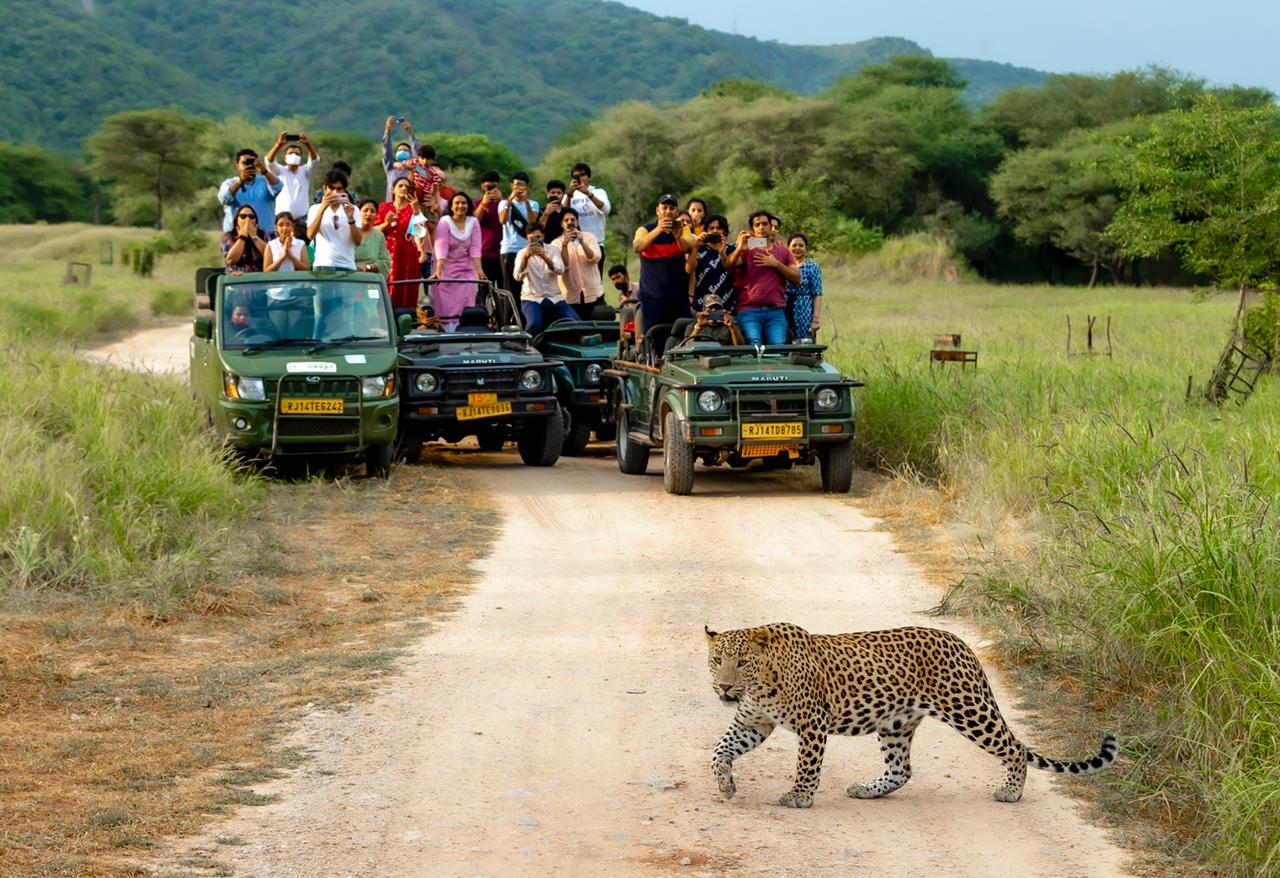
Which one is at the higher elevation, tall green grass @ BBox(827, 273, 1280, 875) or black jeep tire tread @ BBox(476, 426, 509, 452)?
tall green grass @ BBox(827, 273, 1280, 875)

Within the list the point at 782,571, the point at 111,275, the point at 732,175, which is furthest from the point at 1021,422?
the point at 732,175

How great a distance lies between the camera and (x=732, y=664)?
625 cm

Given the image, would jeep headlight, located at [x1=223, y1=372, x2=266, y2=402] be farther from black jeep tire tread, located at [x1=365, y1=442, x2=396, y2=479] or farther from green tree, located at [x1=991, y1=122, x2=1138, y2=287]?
green tree, located at [x1=991, y1=122, x2=1138, y2=287]

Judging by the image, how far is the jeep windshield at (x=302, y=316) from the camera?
577 inches

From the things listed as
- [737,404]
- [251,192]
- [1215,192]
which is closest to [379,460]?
[737,404]

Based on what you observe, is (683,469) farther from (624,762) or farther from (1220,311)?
(1220,311)

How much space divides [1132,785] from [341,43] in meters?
179

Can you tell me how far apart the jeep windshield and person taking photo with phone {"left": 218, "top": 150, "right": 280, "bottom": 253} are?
8.23ft

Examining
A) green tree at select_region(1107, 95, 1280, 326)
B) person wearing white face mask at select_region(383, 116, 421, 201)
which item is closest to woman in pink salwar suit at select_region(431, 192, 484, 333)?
person wearing white face mask at select_region(383, 116, 421, 201)

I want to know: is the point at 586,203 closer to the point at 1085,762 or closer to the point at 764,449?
the point at 764,449

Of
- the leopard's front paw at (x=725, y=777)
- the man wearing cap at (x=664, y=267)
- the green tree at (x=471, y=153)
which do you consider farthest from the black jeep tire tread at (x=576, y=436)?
the green tree at (x=471, y=153)

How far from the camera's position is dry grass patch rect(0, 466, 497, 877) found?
242 inches

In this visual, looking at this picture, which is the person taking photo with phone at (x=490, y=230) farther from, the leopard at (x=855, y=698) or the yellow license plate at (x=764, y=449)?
the leopard at (x=855, y=698)

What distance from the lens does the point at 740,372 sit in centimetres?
1401
